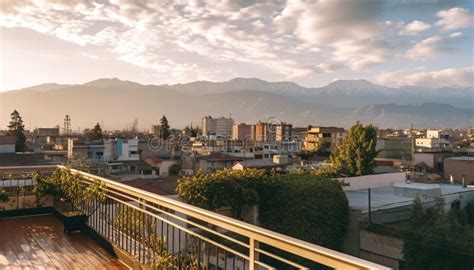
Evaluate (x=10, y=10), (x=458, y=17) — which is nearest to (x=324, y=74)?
(x=458, y=17)

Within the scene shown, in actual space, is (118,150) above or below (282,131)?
below

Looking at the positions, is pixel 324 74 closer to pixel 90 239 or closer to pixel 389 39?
pixel 389 39

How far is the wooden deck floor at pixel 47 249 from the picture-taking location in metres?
4.07

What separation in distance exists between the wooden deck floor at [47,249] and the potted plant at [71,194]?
20 cm

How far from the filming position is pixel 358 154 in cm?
3072

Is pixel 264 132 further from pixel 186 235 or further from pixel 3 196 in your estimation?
pixel 186 235

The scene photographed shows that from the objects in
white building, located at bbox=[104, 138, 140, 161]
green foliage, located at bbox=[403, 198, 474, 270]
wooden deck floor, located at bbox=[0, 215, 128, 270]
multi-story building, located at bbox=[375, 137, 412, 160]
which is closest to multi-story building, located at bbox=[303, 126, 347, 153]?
multi-story building, located at bbox=[375, 137, 412, 160]

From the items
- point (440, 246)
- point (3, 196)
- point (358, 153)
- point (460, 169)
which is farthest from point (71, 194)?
point (460, 169)

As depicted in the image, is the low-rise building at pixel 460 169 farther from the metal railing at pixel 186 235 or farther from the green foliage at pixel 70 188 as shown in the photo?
the metal railing at pixel 186 235

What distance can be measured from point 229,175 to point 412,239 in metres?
7.45

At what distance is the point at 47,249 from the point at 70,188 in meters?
1.50

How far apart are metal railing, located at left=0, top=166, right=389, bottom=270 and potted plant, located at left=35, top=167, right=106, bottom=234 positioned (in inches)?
2.9

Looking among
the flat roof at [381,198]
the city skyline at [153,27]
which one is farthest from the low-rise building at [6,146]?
the flat roof at [381,198]

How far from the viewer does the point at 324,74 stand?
107 metres
